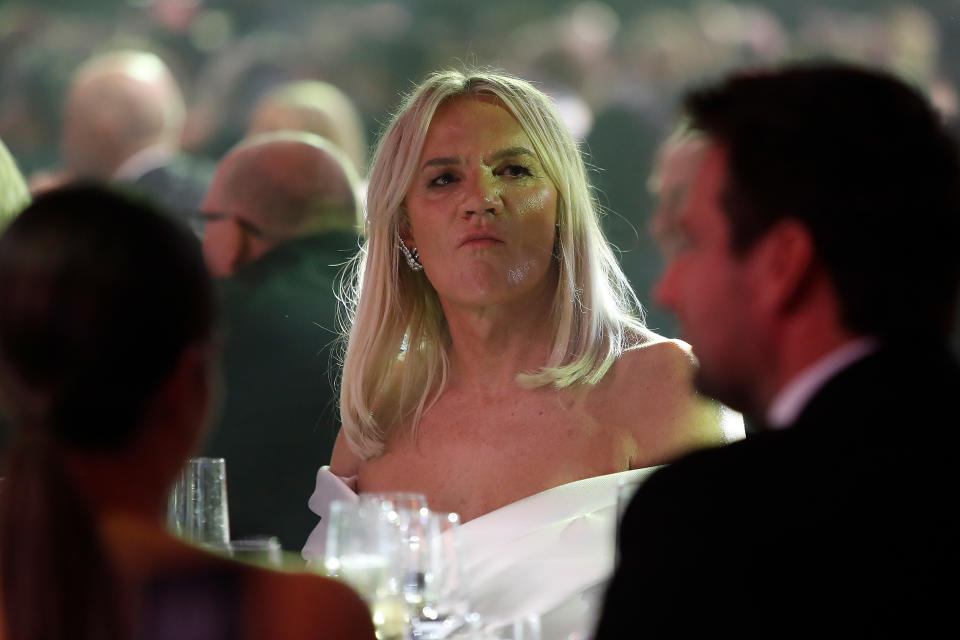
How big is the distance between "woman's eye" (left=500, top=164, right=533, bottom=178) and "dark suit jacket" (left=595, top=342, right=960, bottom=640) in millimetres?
1910

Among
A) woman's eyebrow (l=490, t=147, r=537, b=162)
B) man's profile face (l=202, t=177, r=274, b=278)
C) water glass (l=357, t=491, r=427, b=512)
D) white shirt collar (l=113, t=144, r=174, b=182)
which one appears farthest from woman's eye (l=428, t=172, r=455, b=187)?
white shirt collar (l=113, t=144, r=174, b=182)

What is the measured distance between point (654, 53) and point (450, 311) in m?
3.57

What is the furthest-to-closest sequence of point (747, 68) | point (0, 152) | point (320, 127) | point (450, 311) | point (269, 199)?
point (320, 127) → point (269, 199) → point (450, 311) → point (0, 152) → point (747, 68)

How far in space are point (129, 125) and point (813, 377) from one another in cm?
587

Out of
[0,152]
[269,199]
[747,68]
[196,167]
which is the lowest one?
[747,68]

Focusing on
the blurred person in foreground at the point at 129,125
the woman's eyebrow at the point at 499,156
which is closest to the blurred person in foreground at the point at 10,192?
the woman's eyebrow at the point at 499,156

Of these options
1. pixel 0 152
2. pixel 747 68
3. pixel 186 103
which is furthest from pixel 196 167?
pixel 747 68

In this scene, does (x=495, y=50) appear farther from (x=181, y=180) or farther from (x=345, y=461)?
(x=345, y=461)

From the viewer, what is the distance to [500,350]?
3.16 m

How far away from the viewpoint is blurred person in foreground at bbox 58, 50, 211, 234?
6.48 metres

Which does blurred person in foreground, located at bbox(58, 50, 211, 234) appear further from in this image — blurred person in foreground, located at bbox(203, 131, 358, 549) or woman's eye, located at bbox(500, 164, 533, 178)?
woman's eye, located at bbox(500, 164, 533, 178)

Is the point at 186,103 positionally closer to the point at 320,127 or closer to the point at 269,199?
the point at 320,127

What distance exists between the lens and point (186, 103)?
691cm

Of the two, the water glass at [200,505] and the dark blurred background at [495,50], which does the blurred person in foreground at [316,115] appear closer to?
the dark blurred background at [495,50]
